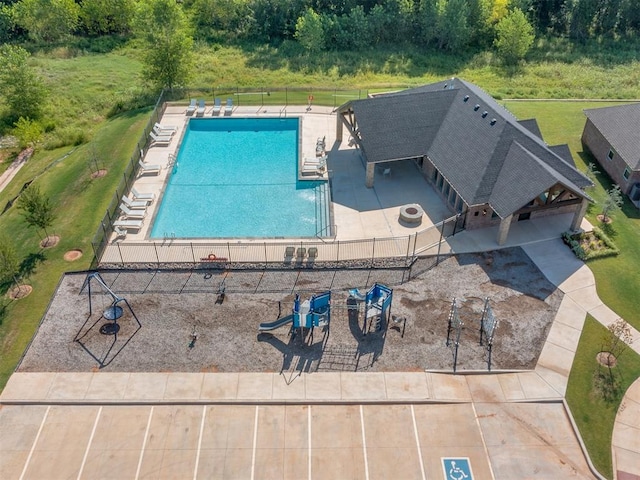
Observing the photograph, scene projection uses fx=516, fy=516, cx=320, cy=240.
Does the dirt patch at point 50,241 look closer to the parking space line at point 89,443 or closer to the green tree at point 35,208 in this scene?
the green tree at point 35,208

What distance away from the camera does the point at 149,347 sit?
23875mm

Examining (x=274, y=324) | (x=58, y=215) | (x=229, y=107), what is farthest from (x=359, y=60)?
(x=274, y=324)

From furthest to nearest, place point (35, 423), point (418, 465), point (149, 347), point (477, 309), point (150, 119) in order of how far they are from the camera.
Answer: point (150, 119), point (477, 309), point (149, 347), point (35, 423), point (418, 465)

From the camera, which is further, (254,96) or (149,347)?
(254,96)

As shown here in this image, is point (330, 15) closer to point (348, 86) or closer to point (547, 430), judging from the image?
point (348, 86)

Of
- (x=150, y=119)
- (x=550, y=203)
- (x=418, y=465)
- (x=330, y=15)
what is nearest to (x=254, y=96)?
(x=150, y=119)

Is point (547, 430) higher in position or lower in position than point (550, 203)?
lower

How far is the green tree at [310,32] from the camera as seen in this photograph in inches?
2377

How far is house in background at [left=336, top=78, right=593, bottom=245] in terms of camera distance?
28.9 metres

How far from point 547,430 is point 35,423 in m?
20.7

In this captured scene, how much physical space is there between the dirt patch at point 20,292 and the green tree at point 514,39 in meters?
54.5

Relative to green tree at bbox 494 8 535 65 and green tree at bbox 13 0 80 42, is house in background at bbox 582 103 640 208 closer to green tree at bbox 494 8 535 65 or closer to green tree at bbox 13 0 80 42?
green tree at bbox 494 8 535 65

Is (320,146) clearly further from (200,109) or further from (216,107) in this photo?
(200,109)

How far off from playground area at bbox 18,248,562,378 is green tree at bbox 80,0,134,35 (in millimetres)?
52178
